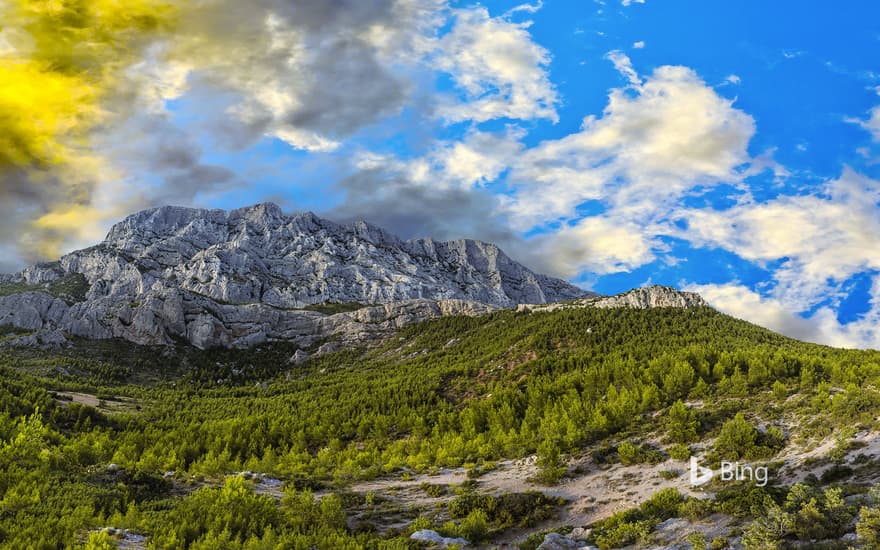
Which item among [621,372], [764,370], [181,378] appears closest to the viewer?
[764,370]

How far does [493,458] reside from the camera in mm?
51062

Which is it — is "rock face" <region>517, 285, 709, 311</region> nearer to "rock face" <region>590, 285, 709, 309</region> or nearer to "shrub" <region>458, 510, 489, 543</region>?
"rock face" <region>590, 285, 709, 309</region>

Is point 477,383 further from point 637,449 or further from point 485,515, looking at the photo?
point 485,515

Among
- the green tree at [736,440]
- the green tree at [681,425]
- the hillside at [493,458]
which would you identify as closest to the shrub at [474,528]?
the hillside at [493,458]

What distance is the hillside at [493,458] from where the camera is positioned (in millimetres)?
25781

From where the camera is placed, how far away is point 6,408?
59.0 m

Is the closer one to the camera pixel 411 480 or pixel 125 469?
pixel 125 469

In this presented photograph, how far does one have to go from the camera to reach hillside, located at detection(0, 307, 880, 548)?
1015 inches

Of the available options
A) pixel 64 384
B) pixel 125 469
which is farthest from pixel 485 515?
pixel 64 384

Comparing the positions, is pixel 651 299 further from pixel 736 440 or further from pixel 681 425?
pixel 736 440

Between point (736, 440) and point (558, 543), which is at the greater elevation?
point (736, 440)

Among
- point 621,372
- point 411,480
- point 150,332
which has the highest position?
point 150,332

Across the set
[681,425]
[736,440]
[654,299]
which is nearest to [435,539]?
[736,440]

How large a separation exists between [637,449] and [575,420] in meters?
15.1
